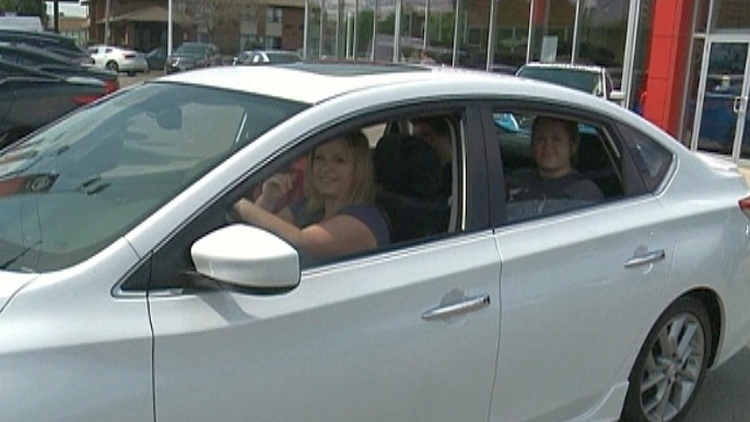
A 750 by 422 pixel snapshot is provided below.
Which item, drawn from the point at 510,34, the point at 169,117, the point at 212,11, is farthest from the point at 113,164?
the point at 212,11

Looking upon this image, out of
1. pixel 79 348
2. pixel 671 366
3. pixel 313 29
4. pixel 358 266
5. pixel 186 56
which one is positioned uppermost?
pixel 313 29

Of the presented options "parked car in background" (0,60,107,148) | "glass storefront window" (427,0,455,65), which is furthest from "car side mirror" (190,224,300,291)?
"glass storefront window" (427,0,455,65)

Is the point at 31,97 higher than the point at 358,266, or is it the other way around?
the point at 31,97

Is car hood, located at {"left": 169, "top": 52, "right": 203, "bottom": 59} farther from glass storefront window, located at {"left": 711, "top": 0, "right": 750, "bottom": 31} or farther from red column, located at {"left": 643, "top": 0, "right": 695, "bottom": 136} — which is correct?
glass storefront window, located at {"left": 711, "top": 0, "right": 750, "bottom": 31}

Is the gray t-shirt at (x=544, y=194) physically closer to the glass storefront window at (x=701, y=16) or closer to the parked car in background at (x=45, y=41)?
the glass storefront window at (x=701, y=16)

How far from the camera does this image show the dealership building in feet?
40.7

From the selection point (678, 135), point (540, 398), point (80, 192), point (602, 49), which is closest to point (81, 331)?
point (80, 192)

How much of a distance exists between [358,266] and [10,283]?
93 centimetres

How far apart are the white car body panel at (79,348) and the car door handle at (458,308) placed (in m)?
0.87

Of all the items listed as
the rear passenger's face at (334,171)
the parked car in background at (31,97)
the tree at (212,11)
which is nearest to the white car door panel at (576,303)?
the rear passenger's face at (334,171)

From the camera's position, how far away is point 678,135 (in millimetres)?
13312

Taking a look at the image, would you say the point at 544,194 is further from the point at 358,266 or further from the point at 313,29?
the point at 313,29

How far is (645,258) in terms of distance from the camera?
2859mm

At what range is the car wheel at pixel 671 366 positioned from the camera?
3102mm
